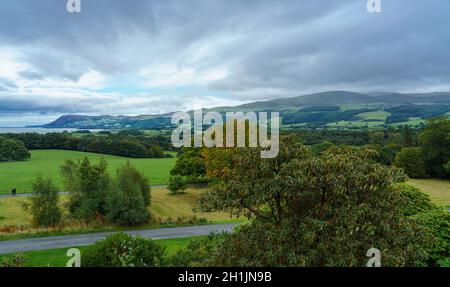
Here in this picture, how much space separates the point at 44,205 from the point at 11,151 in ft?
192

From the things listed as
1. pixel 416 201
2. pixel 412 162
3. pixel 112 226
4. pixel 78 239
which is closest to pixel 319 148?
pixel 416 201

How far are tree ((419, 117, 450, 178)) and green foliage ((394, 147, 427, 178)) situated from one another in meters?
1.64

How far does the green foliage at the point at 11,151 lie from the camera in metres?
75.9

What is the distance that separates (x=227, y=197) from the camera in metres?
8.59

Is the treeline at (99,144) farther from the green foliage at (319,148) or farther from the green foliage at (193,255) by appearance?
the green foliage at (193,255)

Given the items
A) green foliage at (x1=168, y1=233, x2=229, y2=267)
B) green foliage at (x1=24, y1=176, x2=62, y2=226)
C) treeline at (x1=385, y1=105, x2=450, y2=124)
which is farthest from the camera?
treeline at (x1=385, y1=105, x2=450, y2=124)

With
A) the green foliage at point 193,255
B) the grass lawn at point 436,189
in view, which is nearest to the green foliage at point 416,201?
the green foliage at point 193,255

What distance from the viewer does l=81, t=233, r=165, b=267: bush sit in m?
12.8

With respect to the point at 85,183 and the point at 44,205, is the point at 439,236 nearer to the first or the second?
the point at 85,183

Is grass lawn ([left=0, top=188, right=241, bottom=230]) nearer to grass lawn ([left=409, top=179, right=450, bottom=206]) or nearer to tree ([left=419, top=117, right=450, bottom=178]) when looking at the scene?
grass lawn ([left=409, top=179, right=450, bottom=206])

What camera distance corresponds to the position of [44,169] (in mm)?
64875

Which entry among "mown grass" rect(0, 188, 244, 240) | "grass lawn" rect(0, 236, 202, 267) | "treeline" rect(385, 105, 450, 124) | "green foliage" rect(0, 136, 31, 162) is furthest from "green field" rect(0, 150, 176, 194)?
"treeline" rect(385, 105, 450, 124)

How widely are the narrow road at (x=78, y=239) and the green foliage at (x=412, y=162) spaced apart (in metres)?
47.9
